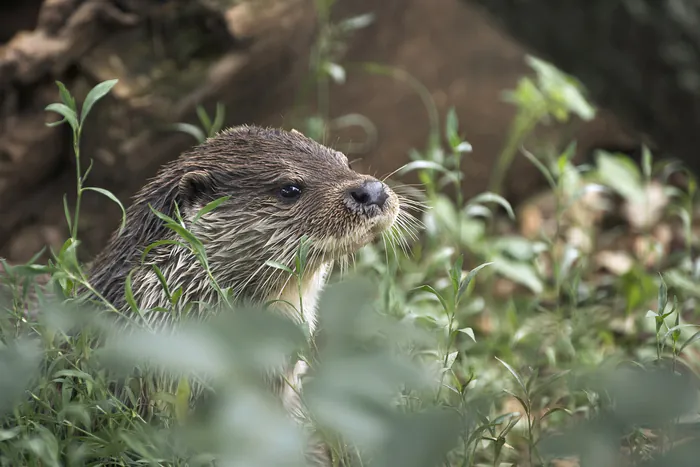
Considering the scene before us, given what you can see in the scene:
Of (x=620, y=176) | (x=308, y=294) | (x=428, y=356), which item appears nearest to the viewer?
(x=308, y=294)

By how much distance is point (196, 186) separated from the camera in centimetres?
279

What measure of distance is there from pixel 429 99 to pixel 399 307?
2.08 meters

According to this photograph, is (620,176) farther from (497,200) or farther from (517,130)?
(497,200)

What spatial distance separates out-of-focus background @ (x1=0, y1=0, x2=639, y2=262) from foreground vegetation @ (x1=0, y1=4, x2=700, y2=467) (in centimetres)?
19

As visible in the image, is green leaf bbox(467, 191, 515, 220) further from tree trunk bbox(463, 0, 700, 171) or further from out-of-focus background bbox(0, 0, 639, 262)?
out-of-focus background bbox(0, 0, 639, 262)

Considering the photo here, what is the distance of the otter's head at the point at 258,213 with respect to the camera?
107 inches

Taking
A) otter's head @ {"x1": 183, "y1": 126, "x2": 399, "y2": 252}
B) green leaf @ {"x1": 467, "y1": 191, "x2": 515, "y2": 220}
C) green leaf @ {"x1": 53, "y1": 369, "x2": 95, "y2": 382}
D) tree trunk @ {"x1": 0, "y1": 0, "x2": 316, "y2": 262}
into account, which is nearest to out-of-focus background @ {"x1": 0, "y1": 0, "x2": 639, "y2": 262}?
tree trunk @ {"x1": 0, "y1": 0, "x2": 316, "y2": 262}

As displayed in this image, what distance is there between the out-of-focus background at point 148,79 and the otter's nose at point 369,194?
115 cm

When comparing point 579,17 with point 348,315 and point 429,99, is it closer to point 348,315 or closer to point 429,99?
point 429,99

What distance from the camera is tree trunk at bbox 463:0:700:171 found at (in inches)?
126

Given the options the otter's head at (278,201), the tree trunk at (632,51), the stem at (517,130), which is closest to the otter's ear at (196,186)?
the otter's head at (278,201)

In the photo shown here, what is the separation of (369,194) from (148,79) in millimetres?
1670

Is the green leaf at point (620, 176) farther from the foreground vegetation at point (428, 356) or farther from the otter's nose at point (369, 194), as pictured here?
the otter's nose at point (369, 194)

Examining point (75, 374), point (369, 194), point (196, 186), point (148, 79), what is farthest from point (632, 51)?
point (75, 374)
